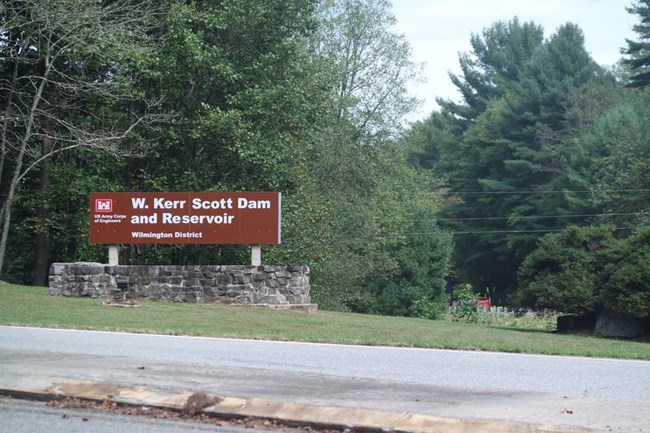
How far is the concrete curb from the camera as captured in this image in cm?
793

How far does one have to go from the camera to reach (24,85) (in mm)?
32281

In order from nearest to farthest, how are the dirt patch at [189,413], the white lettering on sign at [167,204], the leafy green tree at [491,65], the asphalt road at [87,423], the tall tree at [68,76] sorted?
the asphalt road at [87,423]
the dirt patch at [189,413]
the white lettering on sign at [167,204]
the tall tree at [68,76]
the leafy green tree at [491,65]

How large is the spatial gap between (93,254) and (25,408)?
24.3 meters

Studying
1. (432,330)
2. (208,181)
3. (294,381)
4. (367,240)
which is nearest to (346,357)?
(294,381)

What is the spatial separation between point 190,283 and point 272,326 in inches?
259

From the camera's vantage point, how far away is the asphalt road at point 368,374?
29.4 ft

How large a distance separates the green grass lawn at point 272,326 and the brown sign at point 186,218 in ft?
6.50

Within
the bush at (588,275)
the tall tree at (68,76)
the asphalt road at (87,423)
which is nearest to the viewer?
the asphalt road at (87,423)

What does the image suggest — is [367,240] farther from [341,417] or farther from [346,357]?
[341,417]

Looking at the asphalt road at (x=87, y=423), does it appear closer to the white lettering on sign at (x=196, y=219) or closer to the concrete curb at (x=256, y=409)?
the concrete curb at (x=256, y=409)

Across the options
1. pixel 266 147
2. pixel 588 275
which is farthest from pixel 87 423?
pixel 266 147

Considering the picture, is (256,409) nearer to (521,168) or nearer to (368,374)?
(368,374)

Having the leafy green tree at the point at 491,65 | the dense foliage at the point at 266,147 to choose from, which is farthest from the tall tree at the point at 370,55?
the leafy green tree at the point at 491,65

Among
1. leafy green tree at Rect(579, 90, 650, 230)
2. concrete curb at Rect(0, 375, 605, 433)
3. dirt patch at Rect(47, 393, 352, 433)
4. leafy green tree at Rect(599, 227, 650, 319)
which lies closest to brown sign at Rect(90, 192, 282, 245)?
leafy green tree at Rect(599, 227, 650, 319)
